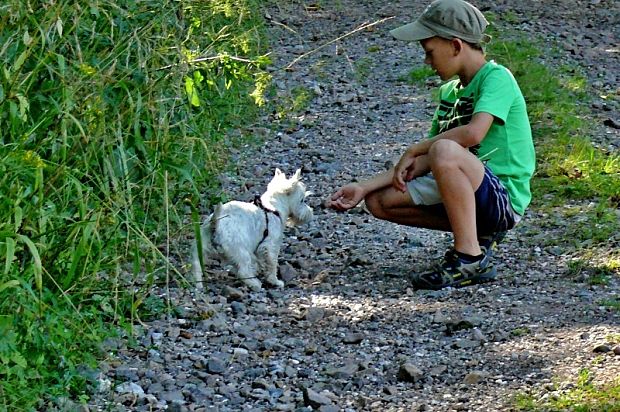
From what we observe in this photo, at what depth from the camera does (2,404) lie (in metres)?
3.81

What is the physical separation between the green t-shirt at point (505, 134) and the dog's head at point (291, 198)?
0.93 m

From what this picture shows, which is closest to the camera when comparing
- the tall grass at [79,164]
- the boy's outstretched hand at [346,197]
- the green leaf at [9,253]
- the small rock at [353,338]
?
the green leaf at [9,253]

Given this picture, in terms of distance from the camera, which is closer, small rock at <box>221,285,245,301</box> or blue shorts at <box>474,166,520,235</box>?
small rock at <box>221,285,245,301</box>

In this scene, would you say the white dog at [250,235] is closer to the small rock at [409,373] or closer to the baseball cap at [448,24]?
the baseball cap at [448,24]

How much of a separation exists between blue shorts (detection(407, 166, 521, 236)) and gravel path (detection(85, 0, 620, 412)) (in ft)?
0.95

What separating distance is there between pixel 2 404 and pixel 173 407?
30.6 inches

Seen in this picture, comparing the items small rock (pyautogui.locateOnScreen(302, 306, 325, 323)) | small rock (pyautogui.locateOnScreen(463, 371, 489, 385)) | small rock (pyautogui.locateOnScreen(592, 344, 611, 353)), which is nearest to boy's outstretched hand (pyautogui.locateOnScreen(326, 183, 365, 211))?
small rock (pyautogui.locateOnScreen(302, 306, 325, 323))

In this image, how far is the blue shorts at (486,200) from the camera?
19.8 ft

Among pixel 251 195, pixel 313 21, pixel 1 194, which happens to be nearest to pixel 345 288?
pixel 251 195

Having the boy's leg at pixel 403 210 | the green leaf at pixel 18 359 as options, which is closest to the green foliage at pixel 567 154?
the boy's leg at pixel 403 210

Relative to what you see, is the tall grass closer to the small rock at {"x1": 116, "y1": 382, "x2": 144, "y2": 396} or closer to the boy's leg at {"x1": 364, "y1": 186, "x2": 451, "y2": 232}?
the small rock at {"x1": 116, "y1": 382, "x2": 144, "y2": 396}

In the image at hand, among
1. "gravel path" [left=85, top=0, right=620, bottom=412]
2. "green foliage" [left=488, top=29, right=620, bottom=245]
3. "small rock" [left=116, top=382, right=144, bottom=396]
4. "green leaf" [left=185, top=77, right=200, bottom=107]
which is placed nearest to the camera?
"small rock" [left=116, top=382, right=144, bottom=396]

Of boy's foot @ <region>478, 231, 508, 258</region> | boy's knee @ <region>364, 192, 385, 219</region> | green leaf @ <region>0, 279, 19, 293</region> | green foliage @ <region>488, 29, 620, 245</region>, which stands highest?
green leaf @ <region>0, 279, 19, 293</region>

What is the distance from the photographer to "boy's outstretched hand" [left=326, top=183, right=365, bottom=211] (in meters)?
6.14
